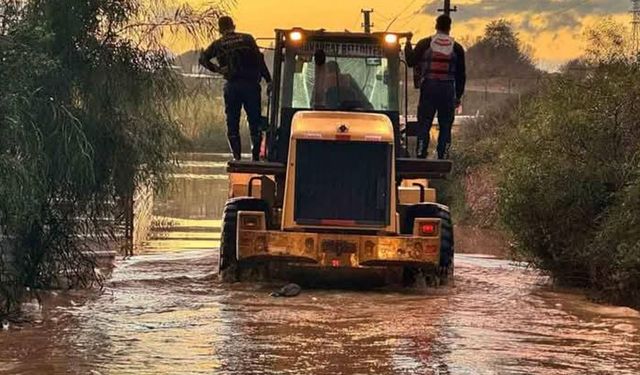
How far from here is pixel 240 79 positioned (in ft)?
54.3

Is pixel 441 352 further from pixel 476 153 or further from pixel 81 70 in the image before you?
pixel 476 153

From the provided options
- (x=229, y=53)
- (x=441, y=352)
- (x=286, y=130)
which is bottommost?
(x=441, y=352)

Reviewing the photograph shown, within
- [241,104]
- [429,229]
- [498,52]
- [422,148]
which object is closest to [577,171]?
[422,148]

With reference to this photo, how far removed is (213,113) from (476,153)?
21647 mm

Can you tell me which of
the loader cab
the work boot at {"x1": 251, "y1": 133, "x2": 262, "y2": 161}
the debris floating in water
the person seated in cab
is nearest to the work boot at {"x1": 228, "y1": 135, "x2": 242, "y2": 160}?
the work boot at {"x1": 251, "y1": 133, "x2": 262, "y2": 161}

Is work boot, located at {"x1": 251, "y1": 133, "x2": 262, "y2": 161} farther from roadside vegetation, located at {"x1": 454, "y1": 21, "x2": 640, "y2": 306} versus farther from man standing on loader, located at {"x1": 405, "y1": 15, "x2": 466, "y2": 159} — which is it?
roadside vegetation, located at {"x1": 454, "y1": 21, "x2": 640, "y2": 306}

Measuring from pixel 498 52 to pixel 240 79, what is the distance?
7207 cm

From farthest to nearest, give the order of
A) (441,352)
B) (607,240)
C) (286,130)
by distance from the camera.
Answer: (286,130)
(607,240)
(441,352)

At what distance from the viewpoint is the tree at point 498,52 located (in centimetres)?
8375

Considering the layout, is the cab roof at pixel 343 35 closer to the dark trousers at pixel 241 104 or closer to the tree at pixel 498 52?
the dark trousers at pixel 241 104

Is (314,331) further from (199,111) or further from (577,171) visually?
(577,171)

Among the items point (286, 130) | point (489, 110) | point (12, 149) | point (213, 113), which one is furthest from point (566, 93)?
point (489, 110)

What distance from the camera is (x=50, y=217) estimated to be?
47.6 ft

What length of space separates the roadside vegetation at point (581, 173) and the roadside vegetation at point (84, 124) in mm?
5466
